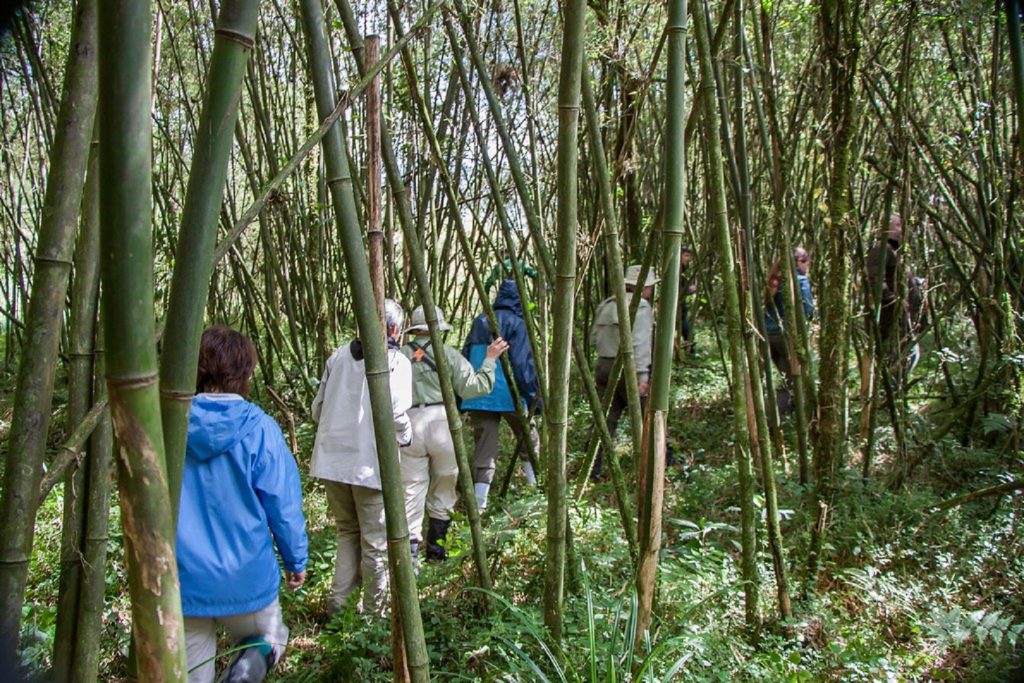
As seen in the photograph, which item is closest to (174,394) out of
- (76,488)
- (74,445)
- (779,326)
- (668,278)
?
(74,445)

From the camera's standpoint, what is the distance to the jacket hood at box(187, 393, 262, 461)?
204 cm

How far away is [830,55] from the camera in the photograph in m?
3.19

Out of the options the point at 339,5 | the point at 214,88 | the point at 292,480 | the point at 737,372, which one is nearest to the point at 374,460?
the point at 292,480

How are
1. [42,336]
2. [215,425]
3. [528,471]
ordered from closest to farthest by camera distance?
[42,336], [215,425], [528,471]

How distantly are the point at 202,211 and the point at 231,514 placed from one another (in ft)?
4.74

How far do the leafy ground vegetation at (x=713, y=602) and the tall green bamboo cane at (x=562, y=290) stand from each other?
0.57 ft

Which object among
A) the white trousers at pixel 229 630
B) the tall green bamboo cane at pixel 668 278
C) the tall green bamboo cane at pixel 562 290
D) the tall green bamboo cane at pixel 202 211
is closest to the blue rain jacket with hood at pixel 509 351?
the white trousers at pixel 229 630

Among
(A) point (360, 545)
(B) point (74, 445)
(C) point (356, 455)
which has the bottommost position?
(A) point (360, 545)

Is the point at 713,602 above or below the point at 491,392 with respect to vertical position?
below

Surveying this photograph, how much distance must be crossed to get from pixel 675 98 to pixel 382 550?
199 centimetres

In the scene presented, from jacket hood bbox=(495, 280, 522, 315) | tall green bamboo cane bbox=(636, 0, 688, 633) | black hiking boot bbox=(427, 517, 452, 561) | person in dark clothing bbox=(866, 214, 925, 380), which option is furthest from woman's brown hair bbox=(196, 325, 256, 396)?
person in dark clothing bbox=(866, 214, 925, 380)

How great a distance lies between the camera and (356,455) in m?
2.96

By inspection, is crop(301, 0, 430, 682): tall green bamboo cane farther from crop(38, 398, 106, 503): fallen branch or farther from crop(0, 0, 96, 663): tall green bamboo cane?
crop(38, 398, 106, 503): fallen branch

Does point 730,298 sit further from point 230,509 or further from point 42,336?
point 42,336
